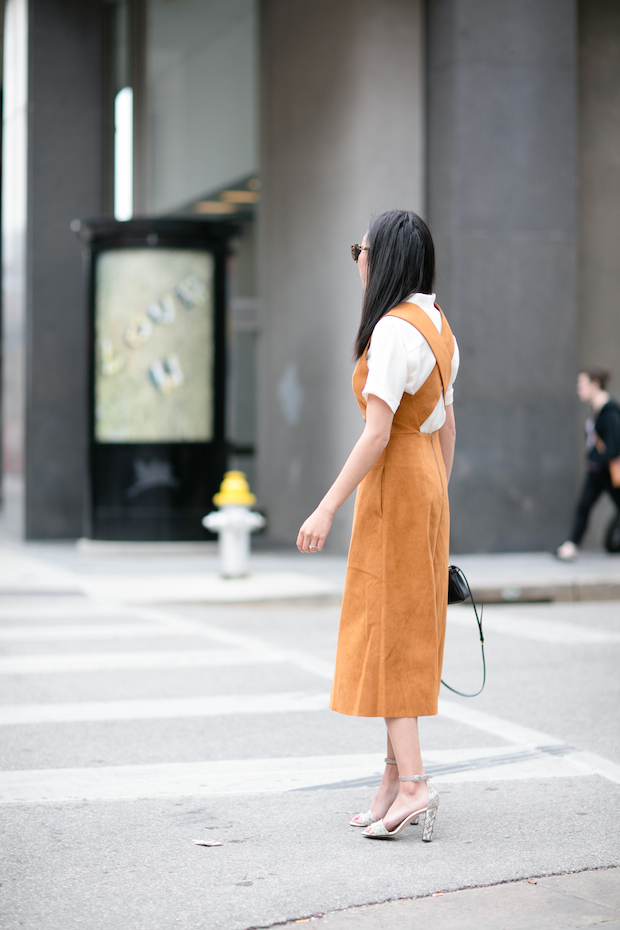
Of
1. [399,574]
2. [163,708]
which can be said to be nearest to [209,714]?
[163,708]

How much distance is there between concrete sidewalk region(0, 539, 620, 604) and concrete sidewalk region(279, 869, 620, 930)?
6937mm

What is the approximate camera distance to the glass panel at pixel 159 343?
1405cm

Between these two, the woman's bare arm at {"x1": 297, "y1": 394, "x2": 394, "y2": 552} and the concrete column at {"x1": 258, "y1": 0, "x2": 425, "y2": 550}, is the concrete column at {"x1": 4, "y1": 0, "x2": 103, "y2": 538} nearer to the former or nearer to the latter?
the concrete column at {"x1": 258, "y1": 0, "x2": 425, "y2": 550}

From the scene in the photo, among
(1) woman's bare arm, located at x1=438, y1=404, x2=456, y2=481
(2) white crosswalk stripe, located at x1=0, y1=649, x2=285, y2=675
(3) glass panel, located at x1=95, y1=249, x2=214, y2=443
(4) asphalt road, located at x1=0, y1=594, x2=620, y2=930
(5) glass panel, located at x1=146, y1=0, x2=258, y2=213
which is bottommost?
(4) asphalt road, located at x1=0, y1=594, x2=620, y2=930

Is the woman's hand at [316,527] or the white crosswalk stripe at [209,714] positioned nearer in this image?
the woman's hand at [316,527]

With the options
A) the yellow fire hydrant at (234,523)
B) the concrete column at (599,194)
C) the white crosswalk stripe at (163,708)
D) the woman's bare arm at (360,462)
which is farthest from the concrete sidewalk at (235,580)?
the woman's bare arm at (360,462)

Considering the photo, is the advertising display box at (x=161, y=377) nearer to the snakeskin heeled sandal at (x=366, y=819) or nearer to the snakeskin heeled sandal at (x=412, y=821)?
the snakeskin heeled sandal at (x=366, y=819)

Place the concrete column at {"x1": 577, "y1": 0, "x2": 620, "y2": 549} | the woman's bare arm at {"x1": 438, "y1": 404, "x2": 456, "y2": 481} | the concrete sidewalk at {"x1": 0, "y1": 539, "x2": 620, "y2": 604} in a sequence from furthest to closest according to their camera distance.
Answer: the concrete column at {"x1": 577, "y1": 0, "x2": 620, "y2": 549} → the concrete sidewalk at {"x1": 0, "y1": 539, "x2": 620, "y2": 604} → the woman's bare arm at {"x1": 438, "y1": 404, "x2": 456, "y2": 481}

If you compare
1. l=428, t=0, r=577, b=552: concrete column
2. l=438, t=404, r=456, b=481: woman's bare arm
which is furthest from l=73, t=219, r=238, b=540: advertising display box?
l=438, t=404, r=456, b=481: woman's bare arm

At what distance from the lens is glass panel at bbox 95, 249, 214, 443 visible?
1405 centimetres

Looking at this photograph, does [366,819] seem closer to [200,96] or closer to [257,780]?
[257,780]

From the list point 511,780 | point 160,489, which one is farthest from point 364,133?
point 511,780

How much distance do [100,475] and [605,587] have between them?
20.1 ft

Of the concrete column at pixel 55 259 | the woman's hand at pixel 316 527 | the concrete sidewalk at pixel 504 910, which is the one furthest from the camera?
the concrete column at pixel 55 259
